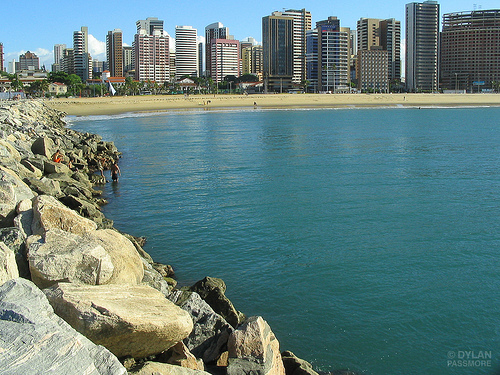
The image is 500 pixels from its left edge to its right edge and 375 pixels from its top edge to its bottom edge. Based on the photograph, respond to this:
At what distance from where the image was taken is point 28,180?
13.3 m

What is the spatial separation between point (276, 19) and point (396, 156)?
177 m

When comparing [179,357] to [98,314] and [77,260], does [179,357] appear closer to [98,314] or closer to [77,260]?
[98,314]

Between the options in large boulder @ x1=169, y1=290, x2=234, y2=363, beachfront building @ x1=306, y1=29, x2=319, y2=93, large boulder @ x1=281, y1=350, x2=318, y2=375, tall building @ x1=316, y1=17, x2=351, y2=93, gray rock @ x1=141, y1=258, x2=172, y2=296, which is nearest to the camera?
large boulder @ x1=281, y1=350, x2=318, y2=375

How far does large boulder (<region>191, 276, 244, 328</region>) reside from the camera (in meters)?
8.78

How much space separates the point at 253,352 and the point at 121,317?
78.6 inches

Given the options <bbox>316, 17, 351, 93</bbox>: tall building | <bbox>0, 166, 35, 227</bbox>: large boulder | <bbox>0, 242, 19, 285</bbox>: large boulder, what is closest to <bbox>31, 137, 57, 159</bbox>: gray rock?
<bbox>0, 166, 35, 227</bbox>: large boulder

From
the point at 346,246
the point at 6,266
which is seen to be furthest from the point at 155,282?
the point at 346,246

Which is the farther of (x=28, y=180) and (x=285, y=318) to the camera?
(x=28, y=180)

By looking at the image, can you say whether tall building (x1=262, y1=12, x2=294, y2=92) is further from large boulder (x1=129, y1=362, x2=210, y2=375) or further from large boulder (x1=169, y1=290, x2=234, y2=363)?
large boulder (x1=129, y1=362, x2=210, y2=375)

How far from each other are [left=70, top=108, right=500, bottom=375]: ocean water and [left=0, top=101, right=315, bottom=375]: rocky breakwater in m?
1.77

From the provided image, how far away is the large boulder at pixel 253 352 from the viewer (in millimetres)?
6777

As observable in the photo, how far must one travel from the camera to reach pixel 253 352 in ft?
23.1

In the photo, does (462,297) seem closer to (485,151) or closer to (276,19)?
(485,151)

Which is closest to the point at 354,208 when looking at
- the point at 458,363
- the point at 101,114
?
the point at 458,363
